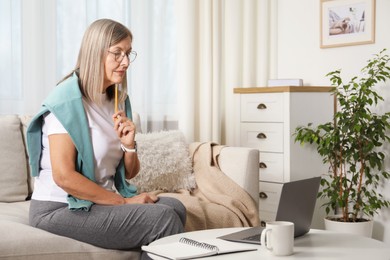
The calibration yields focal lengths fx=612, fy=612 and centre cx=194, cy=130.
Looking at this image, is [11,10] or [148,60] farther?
[148,60]

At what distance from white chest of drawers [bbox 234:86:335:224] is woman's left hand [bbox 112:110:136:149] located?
1.49m

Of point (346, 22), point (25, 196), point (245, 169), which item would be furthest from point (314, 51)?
point (25, 196)

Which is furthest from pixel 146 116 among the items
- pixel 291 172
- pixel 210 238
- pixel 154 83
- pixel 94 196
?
pixel 210 238

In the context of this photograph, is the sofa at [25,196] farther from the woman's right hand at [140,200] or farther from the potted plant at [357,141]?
the potted plant at [357,141]

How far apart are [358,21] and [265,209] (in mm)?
1236

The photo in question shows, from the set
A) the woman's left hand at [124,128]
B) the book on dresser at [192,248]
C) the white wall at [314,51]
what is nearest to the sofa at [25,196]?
the woman's left hand at [124,128]

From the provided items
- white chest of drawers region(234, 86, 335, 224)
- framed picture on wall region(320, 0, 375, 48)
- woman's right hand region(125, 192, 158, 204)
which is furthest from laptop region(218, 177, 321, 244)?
framed picture on wall region(320, 0, 375, 48)

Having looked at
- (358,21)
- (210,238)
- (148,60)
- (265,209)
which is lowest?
(265,209)

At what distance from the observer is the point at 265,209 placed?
354 cm

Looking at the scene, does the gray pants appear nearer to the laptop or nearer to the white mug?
the laptop

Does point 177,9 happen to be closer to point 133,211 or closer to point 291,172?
point 291,172

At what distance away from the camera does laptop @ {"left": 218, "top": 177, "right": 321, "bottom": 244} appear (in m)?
1.71

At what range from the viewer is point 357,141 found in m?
3.34

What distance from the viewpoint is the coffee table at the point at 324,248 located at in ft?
5.22
